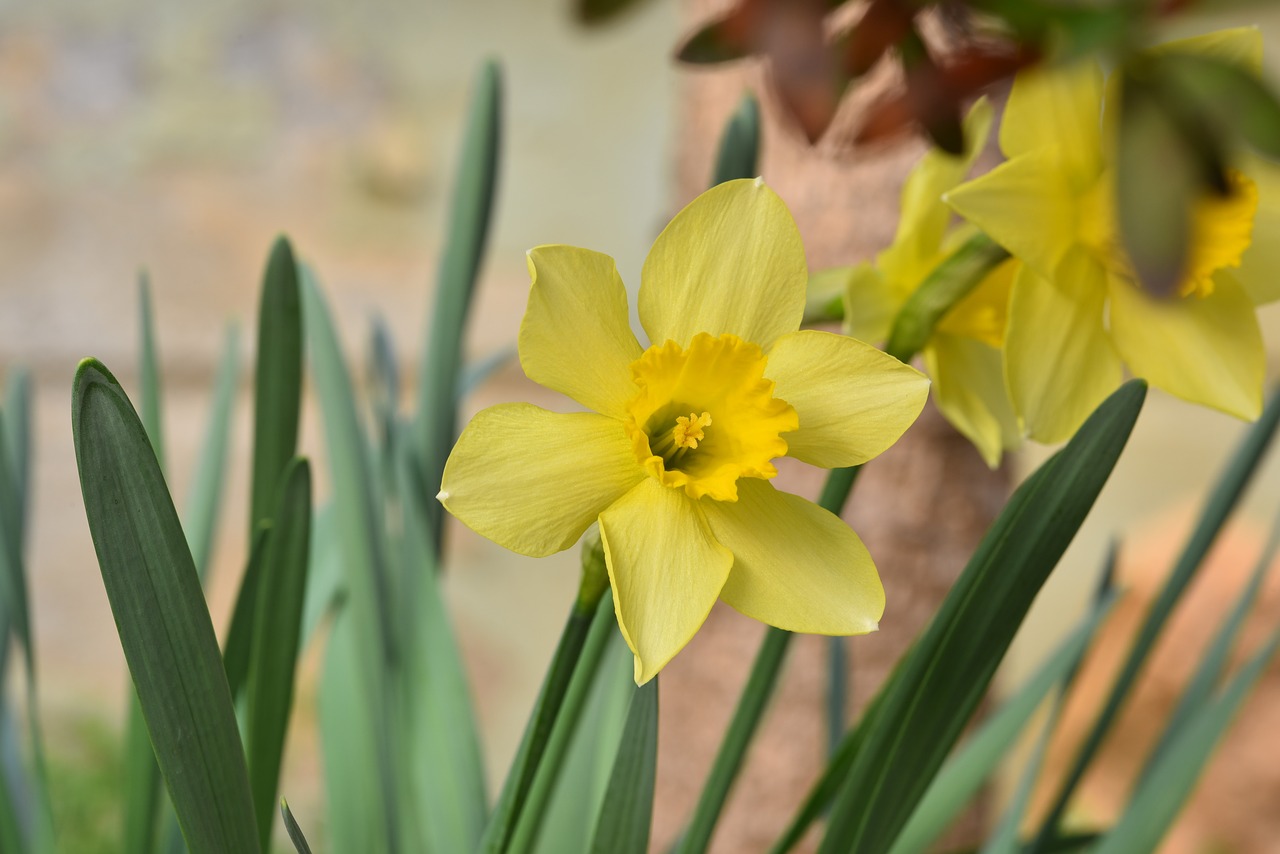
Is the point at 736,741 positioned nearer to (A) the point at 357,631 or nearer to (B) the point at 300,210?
(A) the point at 357,631

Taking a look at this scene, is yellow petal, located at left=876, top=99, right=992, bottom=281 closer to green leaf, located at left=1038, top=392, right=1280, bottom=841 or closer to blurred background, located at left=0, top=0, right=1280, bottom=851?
green leaf, located at left=1038, top=392, right=1280, bottom=841

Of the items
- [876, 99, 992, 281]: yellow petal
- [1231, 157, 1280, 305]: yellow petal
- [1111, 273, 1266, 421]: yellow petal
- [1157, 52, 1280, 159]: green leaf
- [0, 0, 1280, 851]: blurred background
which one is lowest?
[0, 0, 1280, 851]: blurred background

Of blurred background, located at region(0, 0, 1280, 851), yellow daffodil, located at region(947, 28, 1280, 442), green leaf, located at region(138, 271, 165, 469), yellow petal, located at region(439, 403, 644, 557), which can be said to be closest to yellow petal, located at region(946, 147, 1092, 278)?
yellow daffodil, located at region(947, 28, 1280, 442)

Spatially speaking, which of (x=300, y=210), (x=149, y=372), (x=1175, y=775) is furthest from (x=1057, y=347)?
(x=300, y=210)

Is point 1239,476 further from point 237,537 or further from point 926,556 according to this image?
point 237,537

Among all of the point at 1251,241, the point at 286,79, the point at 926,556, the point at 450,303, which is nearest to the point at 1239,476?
the point at 1251,241

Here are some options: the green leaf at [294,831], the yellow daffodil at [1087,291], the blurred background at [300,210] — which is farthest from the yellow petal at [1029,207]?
the blurred background at [300,210]

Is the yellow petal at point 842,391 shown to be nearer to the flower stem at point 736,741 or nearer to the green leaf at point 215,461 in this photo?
the flower stem at point 736,741
